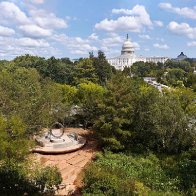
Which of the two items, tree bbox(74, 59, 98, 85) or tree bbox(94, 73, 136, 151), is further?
tree bbox(74, 59, 98, 85)

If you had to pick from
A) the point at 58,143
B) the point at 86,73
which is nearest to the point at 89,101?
the point at 58,143

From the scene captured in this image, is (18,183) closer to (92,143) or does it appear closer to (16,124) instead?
(16,124)

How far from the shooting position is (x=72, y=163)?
64.3 feet

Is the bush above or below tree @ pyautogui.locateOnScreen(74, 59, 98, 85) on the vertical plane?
below

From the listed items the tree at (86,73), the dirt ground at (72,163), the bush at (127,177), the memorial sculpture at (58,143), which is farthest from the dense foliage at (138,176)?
the tree at (86,73)

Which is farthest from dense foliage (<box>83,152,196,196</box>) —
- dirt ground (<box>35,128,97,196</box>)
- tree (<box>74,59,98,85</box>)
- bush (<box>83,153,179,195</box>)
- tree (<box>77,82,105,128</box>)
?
tree (<box>74,59,98,85</box>)

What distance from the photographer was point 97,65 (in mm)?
47500

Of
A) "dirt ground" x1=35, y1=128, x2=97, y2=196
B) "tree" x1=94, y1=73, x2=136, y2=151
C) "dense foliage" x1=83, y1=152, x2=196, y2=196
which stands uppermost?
"tree" x1=94, y1=73, x2=136, y2=151

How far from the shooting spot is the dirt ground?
54.4ft

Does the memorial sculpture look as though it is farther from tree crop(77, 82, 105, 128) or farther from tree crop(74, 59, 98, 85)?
tree crop(74, 59, 98, 85)

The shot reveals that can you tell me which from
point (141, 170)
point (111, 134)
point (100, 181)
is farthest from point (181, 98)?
point (100, 181)

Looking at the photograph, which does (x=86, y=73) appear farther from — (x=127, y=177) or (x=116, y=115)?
(x=127, y=177)

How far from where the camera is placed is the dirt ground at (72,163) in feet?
54.4

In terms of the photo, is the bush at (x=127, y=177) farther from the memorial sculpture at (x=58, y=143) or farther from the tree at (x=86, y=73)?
the tree at (x=86, y=73)
